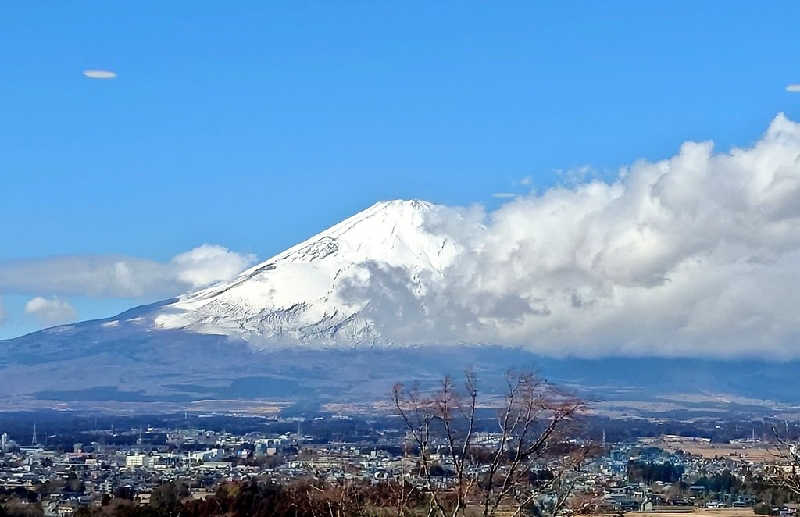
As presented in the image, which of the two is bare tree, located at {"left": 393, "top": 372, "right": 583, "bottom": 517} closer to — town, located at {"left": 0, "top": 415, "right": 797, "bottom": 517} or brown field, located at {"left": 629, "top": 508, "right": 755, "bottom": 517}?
town, located at {"left": 0, "top": 415, "right": 797, "bottom": 517}

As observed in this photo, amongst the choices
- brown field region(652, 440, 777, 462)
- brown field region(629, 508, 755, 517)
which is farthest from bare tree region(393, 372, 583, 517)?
brown field region(652, 440, 777, 462)

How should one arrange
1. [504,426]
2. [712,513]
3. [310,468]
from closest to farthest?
[504,426]
[310,468]
[712,513]

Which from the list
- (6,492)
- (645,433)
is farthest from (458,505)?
(645,433)

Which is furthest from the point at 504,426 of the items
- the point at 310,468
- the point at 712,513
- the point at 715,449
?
the point at 715,449

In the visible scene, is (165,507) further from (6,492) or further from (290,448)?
(290,448)

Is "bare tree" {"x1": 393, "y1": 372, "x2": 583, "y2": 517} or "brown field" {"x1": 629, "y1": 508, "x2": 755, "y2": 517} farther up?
"bare tree" {"x1": 393, "y1": 372, "x2": 583, "y2": 517}

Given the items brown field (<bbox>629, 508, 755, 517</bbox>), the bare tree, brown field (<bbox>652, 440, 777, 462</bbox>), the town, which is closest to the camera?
the bare tree

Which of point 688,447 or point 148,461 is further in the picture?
point 688,447

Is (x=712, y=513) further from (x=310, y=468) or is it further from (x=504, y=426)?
(x=504, y=426)

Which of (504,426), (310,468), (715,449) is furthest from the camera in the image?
(715,449)

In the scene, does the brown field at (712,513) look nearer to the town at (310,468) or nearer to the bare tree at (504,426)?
the town at (310,468)

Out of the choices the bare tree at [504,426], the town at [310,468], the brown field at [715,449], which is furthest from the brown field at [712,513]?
the bare tree at [504,426]
